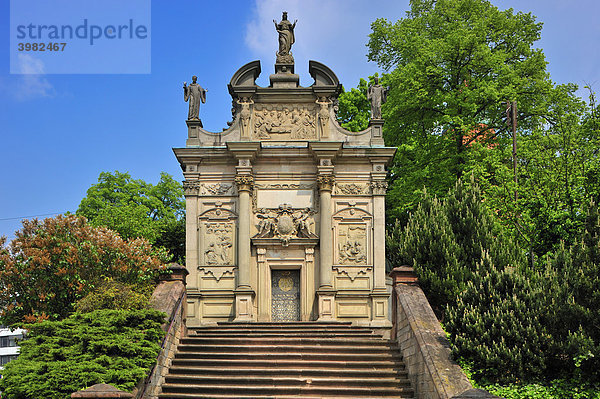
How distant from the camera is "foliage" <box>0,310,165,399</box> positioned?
40.1ft

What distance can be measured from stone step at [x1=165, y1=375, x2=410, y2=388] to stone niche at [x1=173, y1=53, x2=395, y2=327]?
18.6 ft

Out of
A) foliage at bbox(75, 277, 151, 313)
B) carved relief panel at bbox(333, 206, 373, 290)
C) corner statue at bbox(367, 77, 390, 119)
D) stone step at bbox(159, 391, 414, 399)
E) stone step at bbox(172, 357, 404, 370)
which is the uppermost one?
corner statue at bbox(367, 77, 390, 119)

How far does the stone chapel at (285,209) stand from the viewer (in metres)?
21.0

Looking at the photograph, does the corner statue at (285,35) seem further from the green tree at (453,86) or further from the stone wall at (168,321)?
the stone wall at (168,321)

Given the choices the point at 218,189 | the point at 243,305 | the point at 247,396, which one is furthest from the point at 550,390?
the point at 218,189

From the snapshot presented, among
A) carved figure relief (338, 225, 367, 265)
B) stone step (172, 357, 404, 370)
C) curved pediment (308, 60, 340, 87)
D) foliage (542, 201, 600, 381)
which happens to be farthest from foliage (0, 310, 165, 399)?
curved pediment (308, 60, 340, 87)

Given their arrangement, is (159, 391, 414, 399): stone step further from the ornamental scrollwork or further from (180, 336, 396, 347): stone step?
the ornamental scrollwork

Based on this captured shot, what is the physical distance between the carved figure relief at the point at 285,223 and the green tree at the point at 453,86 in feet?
18.8

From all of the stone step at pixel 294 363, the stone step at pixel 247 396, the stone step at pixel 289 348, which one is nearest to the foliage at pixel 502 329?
the stone step at pixel 247 396

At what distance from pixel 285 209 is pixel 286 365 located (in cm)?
721

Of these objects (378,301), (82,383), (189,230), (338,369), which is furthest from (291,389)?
(189,230)

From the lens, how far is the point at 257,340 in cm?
1697

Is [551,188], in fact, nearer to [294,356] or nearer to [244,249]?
[294,356]

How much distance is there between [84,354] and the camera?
1309 centimetres
